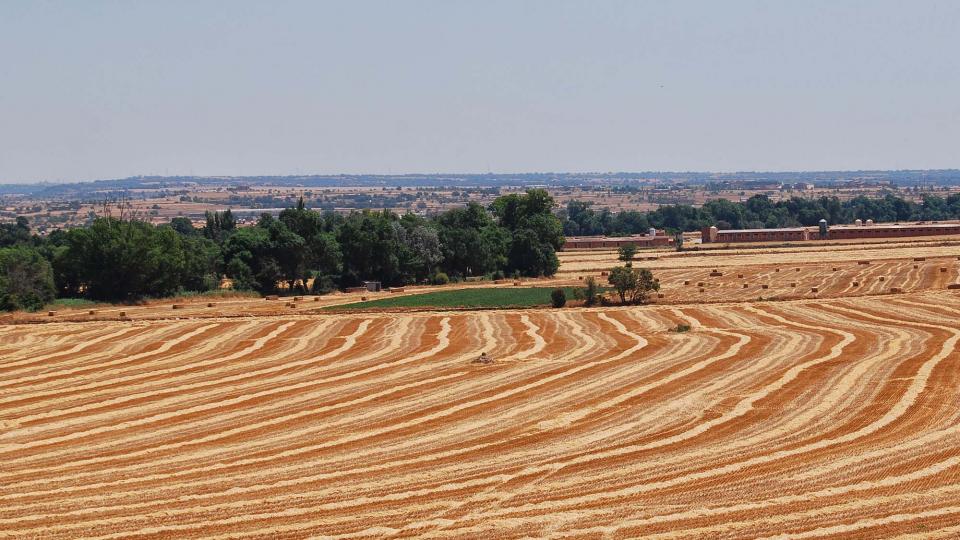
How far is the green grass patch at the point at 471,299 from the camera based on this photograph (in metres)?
81.1

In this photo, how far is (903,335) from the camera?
190 feet

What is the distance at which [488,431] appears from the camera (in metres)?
35.8

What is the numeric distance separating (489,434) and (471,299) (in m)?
50.0

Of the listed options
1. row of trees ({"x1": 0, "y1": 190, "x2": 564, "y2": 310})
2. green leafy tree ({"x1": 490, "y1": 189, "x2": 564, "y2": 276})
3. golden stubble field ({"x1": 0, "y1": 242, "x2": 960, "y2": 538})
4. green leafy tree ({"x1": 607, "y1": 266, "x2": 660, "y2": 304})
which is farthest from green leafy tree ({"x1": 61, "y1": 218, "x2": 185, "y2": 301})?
green leafy tree ({"x1": 490, "y1": 189, "x2": 564, "y2": 276})

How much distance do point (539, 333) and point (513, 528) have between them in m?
38.1

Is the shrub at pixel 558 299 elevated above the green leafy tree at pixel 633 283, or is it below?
below

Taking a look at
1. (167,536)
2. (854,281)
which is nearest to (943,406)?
(167,536)

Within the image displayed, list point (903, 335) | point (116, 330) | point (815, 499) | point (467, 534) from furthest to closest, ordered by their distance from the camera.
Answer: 1. point (116, 330)
2. point (903, 335)
3. point (815, 499)
4. point (467, 534)

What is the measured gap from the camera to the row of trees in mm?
91625

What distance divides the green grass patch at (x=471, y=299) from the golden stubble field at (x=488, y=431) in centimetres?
1490

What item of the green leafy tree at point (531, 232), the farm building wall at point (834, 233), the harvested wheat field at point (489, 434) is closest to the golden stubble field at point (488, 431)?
the harvested wheat field at point (489, 434)

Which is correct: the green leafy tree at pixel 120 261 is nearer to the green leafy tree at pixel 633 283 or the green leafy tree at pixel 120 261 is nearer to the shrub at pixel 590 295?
the shrub at pixel 590 295

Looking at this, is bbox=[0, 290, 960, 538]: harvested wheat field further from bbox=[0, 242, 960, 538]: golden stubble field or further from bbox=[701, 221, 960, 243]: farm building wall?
bbox=[701, 221, 960, 243]: farm building wall

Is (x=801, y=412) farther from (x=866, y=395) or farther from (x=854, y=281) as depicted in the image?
(x=854, y=281)
